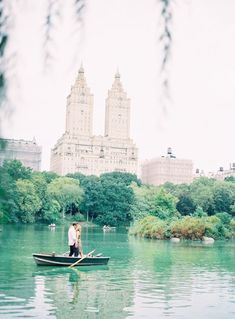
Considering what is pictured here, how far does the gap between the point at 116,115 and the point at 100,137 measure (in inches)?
9.2

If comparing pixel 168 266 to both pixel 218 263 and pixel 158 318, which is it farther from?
pixel 158 318

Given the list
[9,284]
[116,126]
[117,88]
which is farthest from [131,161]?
[9,284]

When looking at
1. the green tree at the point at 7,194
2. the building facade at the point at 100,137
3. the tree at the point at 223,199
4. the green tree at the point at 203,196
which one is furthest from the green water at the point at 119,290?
the tree at the point at 223,199

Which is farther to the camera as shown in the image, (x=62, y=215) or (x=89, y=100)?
(x=62, y=215)

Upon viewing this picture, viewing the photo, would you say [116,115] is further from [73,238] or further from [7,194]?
[73,238]

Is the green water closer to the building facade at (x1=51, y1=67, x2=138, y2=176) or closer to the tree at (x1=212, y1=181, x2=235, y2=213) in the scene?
the building facade at (x1=51, y1=67, x2=138, y2=176)

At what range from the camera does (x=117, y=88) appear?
4.26 ft

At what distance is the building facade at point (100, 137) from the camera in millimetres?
1269

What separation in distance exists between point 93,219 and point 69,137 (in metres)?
44.0

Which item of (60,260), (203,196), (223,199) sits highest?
(203,196)

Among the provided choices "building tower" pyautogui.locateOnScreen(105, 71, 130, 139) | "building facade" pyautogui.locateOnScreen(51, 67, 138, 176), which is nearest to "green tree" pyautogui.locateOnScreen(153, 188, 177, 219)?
"building facade" pyautogui.locateOnScreen(51, 67, 138, 176)

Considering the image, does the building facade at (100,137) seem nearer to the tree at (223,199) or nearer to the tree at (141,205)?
the tree at (141,205)

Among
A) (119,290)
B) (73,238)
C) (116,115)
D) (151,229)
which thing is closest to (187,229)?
(151,229)

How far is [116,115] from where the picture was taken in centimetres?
145
